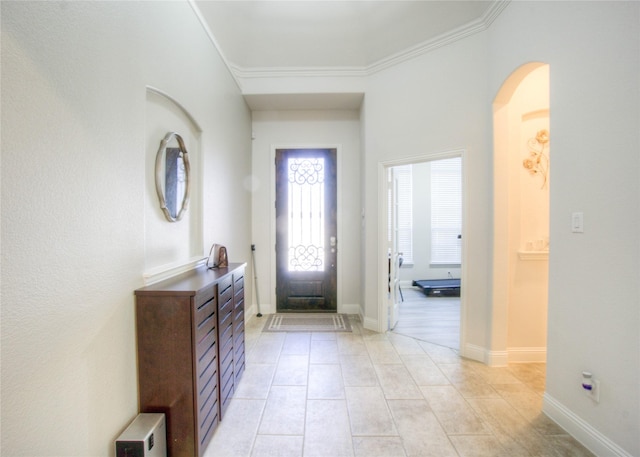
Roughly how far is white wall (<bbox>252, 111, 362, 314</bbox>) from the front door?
98 mm

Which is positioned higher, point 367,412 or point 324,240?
point 324,240

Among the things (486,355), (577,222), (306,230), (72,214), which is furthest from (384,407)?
(306,230)

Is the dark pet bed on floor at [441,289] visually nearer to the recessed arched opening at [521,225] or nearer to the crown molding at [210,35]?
the recessed arched opening at [521,225]

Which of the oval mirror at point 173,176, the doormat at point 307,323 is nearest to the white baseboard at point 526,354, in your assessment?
the doormat at point 307,323

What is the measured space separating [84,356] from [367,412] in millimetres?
1705

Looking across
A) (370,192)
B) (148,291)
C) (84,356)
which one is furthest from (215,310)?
(370,192)

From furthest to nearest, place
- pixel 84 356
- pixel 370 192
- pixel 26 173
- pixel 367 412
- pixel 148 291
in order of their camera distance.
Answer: pixel 370 192, pixel 367 412, pixel 148 291, pixel 84 356, pixel 26 173

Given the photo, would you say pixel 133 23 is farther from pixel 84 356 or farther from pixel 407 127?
pixel 407 127

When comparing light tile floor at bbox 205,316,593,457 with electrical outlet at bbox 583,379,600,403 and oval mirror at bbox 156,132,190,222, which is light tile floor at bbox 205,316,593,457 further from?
oval mirror at bbox 156,132,190,222

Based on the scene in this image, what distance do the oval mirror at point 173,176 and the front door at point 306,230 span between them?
2.05 meters

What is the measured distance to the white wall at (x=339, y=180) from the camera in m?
4.07

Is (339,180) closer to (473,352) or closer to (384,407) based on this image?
(473,352)

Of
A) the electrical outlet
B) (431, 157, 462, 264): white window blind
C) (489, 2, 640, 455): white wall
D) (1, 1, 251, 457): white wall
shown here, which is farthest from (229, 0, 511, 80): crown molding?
(431, 157, 462, 264): white window blind

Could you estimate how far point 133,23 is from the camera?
150 cm
